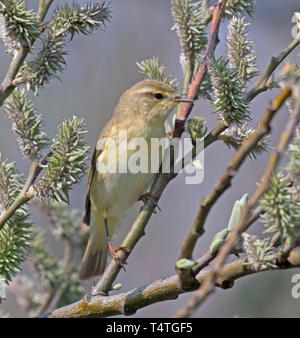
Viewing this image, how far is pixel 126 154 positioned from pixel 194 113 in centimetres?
174

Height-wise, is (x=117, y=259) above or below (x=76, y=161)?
below

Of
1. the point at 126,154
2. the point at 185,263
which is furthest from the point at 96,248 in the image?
the point at 185,263

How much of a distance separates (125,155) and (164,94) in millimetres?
409

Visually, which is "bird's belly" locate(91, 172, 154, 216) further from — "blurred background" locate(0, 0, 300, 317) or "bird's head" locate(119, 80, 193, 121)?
"blurred background" locate(0, 0, 300, 317)

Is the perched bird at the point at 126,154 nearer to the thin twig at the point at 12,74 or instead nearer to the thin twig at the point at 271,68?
the thin twig at the point at 271,68

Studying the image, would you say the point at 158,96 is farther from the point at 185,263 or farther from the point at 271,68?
the point at 185,263

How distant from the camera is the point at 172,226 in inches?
169

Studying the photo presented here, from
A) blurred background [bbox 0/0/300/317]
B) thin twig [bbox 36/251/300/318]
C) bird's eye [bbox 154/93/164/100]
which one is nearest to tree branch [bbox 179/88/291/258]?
thin twig [bbox 36/251/300/318]

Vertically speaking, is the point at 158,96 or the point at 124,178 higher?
the point at 158,96

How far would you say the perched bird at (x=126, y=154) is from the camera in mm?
2953

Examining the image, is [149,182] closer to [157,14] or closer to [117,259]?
[117,259]

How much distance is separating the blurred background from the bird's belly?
0.51 metres

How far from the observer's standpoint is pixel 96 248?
3504mm

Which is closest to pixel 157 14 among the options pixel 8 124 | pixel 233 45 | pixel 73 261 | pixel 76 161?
pixel 8 124
